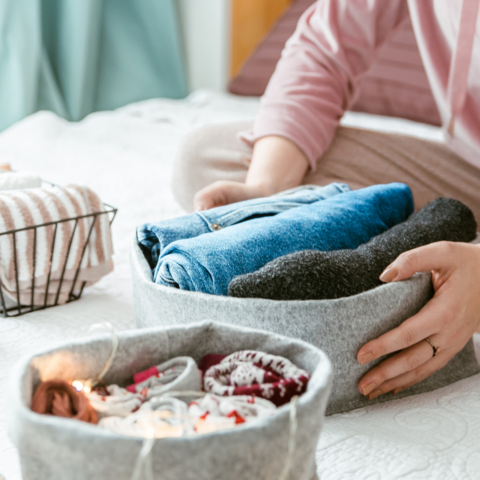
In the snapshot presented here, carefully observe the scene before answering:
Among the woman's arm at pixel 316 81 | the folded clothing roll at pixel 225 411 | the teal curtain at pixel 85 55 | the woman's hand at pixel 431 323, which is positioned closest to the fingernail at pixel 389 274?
the woman's hand at pixel 431 323

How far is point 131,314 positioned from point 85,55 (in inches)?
61.8

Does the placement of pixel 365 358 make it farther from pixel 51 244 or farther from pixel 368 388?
pixel 51 244

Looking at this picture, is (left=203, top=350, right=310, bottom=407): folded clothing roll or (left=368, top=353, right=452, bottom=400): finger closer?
(left=203, top=350, right=310, bottom=407): folded clothing roll

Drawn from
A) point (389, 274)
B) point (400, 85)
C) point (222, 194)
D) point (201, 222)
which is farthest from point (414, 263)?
point (400, 85)

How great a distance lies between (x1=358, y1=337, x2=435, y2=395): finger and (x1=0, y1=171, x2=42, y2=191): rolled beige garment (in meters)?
0.49

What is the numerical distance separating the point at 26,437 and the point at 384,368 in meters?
0.33

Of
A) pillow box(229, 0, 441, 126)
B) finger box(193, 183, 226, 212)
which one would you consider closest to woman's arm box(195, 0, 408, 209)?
finger box(193, 183, 226, 212)

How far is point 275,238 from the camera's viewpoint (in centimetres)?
54

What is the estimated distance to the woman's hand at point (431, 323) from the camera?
485mm

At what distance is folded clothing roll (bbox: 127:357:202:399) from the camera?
32cm

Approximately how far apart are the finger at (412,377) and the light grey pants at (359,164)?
442mm

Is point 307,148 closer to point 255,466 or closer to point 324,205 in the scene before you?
point 324,205

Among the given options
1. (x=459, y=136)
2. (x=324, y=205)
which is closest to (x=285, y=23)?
(x=459, y=136)

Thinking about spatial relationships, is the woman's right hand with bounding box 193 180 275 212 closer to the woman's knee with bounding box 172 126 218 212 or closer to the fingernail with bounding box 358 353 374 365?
the woman's knee with bounding box 172 126 218 212
